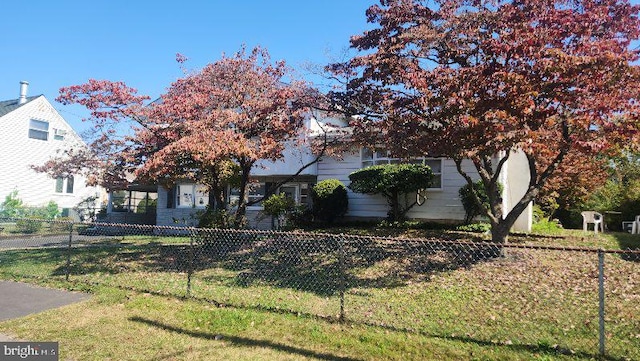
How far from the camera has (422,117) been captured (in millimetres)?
8430

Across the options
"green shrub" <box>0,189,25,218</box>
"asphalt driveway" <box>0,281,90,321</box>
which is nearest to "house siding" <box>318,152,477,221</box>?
"asphalt driveway" <box>0,281,90,321</box>

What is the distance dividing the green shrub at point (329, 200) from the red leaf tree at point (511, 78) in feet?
19.5

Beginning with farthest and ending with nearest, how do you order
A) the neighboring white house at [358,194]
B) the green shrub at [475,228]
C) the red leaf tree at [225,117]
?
the neighboring white house at [358,194], the green shrub at [475,228], the red leaf tree at [225,117]

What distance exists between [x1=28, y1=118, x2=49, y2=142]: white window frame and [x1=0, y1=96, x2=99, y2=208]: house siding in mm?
163

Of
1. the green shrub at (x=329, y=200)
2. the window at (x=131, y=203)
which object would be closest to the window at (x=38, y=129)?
A: the window at (x=131, y=203)

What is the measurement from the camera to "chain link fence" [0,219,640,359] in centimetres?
517

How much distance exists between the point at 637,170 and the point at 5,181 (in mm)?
34438

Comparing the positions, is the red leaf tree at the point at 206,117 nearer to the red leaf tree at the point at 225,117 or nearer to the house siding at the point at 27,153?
the red leaf tree at the point at 225,117

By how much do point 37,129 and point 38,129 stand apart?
7 cm

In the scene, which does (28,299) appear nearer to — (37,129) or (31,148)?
(31,148)

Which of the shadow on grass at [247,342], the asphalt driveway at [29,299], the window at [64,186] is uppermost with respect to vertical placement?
the window at [64,186]

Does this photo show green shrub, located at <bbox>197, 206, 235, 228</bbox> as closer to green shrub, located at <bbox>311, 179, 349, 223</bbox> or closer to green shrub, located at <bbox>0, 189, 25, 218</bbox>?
green shrub, located at <bbox>311, 179, 349, 223</bbox>

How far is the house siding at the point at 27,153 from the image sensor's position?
77.2 ft

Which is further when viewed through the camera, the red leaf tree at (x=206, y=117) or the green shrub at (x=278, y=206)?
the green shrub at (x=278, y=206)
